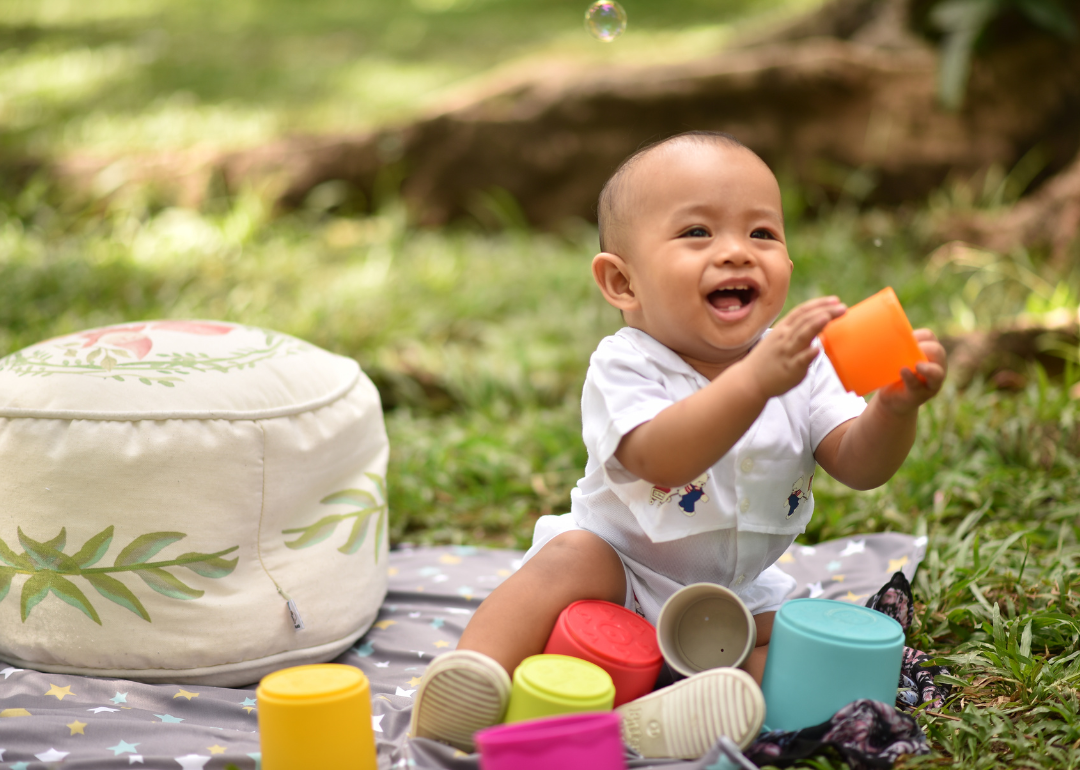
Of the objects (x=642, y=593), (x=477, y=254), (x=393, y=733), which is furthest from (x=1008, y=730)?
(x=477, y=254)

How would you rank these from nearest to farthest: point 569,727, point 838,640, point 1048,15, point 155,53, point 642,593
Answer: point 569,727, point 838,640, point 642,593, point 1048,15, point 155,53

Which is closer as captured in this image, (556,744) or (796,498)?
(556,744)

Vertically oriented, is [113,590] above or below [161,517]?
below

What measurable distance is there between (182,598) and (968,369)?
7.96 ft

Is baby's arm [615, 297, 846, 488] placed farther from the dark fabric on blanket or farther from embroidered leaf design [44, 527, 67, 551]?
embroidered leaf design [44, 527, 67, 551]

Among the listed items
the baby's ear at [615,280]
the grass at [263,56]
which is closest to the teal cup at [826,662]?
the baby's ear at [615,280]

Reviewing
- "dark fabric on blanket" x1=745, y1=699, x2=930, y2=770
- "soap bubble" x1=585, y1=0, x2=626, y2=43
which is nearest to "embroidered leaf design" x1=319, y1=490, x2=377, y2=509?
"dark fabric on blanket" x1=745, y1=699, x2=930, y2=770

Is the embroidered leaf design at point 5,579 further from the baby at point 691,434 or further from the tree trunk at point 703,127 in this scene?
the tree trunk at point 703,127

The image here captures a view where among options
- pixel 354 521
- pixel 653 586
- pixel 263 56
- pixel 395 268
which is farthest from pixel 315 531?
pixel 263 56

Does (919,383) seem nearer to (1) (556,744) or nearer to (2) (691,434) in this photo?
(2) (691,434)

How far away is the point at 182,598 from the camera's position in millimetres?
1603

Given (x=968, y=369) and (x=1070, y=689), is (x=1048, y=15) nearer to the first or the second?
(x=968, y=369)

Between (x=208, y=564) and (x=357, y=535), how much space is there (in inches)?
12.2

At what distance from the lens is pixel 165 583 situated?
1.59 meters
